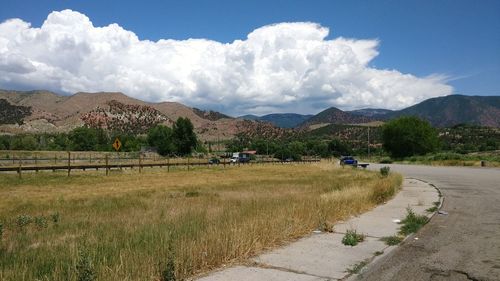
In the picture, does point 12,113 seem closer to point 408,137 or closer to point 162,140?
point 162,140

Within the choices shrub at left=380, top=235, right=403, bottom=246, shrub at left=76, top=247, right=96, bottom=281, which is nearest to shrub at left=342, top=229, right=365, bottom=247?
shrub at left=380, top=235, right=403, bottom=246

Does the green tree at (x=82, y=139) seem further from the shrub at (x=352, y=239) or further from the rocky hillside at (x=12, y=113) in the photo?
the shrub at (x=352, y=239)

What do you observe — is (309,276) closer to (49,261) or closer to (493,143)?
(49,261)

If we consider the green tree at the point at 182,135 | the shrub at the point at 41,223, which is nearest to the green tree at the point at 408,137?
the green tree at the point at 182,135

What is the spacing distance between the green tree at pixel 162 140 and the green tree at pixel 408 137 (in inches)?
2228

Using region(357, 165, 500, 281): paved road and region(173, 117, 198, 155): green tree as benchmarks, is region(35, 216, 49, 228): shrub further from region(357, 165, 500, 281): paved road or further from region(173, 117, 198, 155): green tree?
region(173, 117, 198, 155): green tree

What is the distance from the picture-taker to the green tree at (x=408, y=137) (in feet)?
347

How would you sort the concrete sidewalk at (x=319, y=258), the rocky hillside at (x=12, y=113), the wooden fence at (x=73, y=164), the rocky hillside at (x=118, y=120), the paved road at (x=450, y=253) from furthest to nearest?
the rocky hillside at (x=118, y=120)
the rocky hillside at (x=12, y=113)
the wooden fence at (x=73, y=164)
the paved road at (x=450, y=253)
the concrete sidewalk at (x=319, y=258)

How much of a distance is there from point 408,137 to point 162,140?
66.6 m

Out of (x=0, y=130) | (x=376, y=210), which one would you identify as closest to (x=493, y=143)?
(x=376, y=210)

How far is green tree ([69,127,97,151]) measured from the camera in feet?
453

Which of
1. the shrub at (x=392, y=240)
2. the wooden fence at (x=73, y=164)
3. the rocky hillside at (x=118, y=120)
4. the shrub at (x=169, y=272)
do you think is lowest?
the wooden fence at (x=73, y=164)

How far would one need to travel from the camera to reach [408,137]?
10506 cm

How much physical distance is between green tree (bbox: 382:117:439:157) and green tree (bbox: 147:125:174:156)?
56.6m
